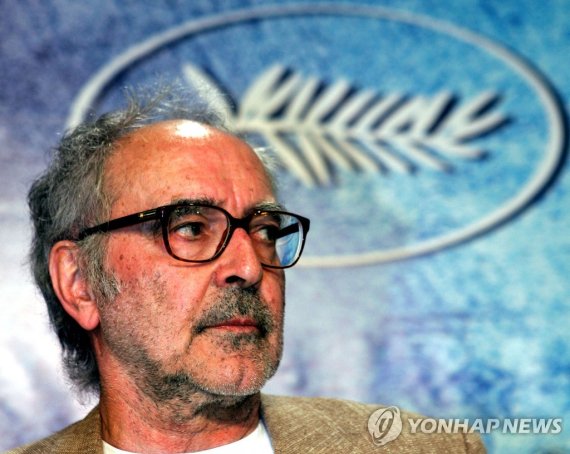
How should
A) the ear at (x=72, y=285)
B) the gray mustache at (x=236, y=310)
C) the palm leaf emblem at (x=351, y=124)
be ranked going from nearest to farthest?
the gray mustache at (x=236, y=310) → the ear at (x=72, y=285) → the palm leaf emblem at (x=351, y=124)

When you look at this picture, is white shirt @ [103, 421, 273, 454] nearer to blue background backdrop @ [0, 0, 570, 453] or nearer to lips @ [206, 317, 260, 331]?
lips @ [206, 317, 260, 331]

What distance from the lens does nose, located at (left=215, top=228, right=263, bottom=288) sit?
75.0 inches

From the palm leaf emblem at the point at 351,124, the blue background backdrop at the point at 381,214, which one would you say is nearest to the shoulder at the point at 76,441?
the blue background backdrop at the point at 381,214

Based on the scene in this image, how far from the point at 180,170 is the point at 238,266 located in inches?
10.7

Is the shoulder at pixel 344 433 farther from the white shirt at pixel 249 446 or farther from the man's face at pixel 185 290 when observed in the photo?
the man's face at pixel 185 290

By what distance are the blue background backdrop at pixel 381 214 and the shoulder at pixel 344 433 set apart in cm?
71

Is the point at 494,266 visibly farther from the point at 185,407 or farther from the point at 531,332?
the point at 185,407

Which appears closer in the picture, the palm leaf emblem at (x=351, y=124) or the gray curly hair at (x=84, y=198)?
the gray curly hair at (x=84, y=198)

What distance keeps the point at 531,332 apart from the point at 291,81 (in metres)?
1.16

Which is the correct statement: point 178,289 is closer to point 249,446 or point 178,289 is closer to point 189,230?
point 189,230

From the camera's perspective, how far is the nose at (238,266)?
190cm

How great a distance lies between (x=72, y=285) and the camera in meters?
2.15

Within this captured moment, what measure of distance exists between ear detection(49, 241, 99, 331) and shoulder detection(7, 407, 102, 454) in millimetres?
232

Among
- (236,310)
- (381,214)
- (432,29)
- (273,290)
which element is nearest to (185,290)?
(236,310)
